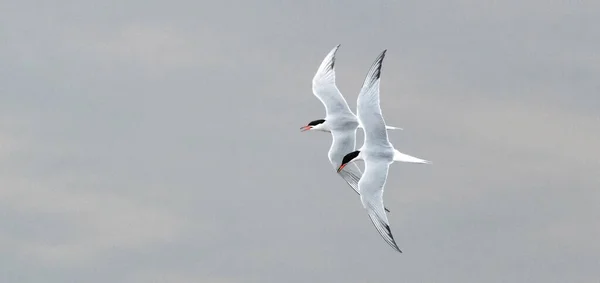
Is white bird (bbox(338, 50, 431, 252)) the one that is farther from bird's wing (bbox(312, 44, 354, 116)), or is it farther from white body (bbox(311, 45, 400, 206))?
bird's wing (bbox(312, 44, 354, 116))

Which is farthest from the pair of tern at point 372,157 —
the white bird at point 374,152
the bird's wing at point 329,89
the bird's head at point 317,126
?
the bird's wing at point 329,89

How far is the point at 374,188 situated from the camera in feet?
128

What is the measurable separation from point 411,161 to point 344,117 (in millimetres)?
5902

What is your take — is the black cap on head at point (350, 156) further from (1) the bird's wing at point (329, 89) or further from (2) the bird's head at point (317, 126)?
(1) the bird's wing at point (329, 89)

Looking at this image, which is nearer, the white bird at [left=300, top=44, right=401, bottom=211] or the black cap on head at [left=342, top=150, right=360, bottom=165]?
the black cap on head at [left=342, top=150, right=360, bottom=165]

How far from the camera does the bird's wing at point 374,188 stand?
38.2 metres

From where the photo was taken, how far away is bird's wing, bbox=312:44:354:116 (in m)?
44.6

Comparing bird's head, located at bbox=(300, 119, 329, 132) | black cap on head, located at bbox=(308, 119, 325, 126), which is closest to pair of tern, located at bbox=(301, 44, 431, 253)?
bird's head, located at bbox=(300, 119, 329, 132)

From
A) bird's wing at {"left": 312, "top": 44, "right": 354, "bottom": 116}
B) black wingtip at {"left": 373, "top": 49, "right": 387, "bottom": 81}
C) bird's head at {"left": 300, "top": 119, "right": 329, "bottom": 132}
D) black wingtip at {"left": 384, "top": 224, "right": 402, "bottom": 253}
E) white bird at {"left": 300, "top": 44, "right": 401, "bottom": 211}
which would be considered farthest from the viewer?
bird's wing at {"left": 312, "top": 44, "right": 354, "bottom": 116}

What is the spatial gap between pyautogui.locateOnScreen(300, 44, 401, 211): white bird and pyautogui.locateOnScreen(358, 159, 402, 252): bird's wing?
111 inches

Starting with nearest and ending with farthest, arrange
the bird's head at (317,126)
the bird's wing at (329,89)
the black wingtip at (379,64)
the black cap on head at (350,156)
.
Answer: the black wingtip at (379,64) < the black cap on head at (350,156) < the bird's head at (317,126) < the bird's wing at (329,89)

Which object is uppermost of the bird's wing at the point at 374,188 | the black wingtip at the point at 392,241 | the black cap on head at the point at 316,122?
the black cap on head at the point at 316,122

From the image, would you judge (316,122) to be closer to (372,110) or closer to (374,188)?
(372,110)

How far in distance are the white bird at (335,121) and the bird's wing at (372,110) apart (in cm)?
248
